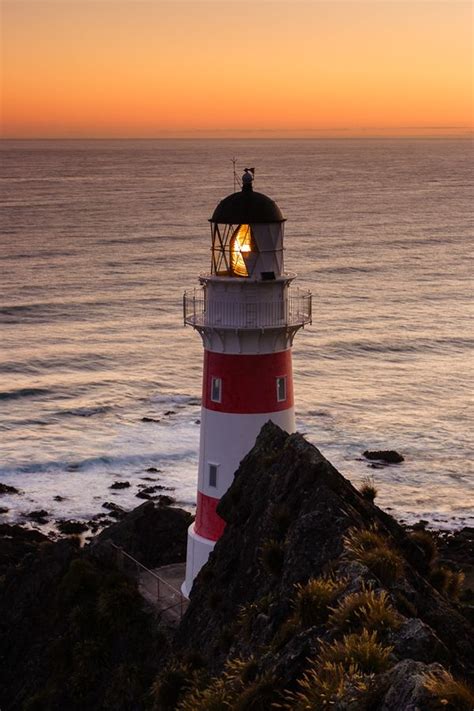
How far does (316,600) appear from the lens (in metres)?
11.3

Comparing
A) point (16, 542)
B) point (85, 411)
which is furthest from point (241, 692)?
point (85, 411)

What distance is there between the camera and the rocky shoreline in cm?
955

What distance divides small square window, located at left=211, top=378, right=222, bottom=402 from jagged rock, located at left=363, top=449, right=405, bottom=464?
25576 mm

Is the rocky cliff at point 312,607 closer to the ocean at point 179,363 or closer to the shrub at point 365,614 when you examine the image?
the shrub at point 365,614

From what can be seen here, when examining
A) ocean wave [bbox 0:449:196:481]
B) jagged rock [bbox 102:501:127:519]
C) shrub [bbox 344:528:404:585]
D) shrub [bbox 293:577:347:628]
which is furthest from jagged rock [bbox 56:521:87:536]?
shrub [bbox 293:577:347:628]

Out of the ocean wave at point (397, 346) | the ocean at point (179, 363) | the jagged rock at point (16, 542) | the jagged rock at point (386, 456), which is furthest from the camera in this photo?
the ocean wave at point (397, 346)

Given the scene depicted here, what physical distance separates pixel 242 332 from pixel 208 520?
4.53 metres

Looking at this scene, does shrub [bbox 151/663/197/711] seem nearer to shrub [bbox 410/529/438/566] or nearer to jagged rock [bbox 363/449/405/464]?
shrub [bbox 410/529/438/566]

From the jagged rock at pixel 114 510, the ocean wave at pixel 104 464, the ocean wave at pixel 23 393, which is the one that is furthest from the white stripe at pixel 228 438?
the ocean wave at pixel 23 393

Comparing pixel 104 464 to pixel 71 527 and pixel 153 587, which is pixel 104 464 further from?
pixel 153 587

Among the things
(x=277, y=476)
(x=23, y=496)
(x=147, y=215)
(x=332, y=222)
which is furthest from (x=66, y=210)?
(x=277, y=476)

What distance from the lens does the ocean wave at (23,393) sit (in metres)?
58.2

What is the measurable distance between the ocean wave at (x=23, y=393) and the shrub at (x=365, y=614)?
4905 centimetres

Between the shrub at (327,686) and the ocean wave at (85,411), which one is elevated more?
the shrub at (327,686)
